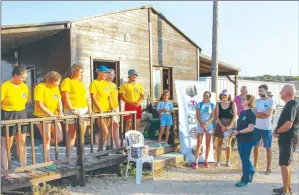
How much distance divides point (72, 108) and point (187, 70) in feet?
22.6

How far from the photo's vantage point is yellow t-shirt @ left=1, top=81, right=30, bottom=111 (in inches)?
163

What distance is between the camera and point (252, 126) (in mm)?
4902

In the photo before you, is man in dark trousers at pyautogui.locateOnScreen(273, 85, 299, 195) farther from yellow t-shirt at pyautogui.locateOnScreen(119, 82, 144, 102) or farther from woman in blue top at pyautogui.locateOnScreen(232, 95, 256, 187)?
yellow t-shirt at pyautogui.locateOnScreen(119, 82, 144, 102)

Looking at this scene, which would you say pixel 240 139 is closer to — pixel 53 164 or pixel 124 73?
pixel 53 164

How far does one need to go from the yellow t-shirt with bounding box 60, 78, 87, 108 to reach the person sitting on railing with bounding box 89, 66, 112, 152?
0.35 metres

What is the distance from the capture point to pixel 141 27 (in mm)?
9258

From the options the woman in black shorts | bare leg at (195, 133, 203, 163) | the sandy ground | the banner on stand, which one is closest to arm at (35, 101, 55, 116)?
the sandy ground

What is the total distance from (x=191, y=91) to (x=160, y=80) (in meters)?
3.20

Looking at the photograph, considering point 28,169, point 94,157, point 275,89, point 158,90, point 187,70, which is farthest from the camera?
point 275,89

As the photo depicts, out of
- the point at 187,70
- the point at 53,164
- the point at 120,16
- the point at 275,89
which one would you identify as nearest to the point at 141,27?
the point at 120,16

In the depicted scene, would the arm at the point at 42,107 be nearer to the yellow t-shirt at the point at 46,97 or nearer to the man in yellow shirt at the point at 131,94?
the yellow t-shirt at the point at 46,97

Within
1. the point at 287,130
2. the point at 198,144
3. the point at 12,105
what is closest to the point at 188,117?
the point at 198,144

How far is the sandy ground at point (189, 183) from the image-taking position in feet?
15.8

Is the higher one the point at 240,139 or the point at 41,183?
the point at 240,139
